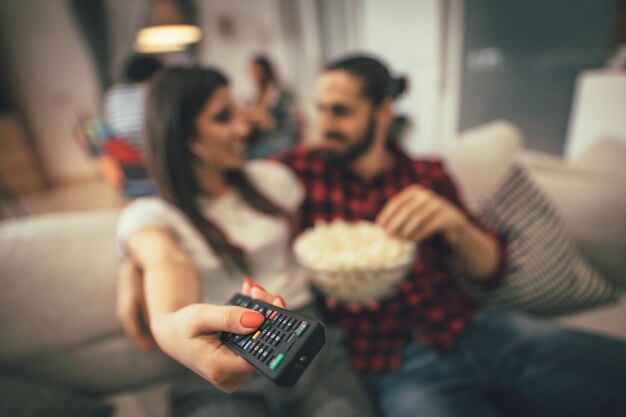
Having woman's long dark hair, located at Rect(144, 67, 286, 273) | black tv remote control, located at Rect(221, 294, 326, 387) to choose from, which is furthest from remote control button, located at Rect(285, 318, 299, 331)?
woman's long dark hair, located at Rect(144, 67, 286, 273)

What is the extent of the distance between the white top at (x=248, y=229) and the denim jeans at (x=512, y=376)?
34cm

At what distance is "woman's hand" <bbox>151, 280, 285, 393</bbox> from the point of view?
0.35 meters

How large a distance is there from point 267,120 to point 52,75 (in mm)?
3979

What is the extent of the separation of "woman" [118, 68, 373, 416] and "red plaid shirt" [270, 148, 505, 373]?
0.27ft

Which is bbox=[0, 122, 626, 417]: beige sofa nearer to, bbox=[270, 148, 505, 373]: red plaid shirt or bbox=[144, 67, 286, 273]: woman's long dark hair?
bbox=[144, 67, 286, 273]: woman's long dark hair

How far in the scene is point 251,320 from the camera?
345 millimetres

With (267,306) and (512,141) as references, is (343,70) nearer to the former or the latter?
(512,141)

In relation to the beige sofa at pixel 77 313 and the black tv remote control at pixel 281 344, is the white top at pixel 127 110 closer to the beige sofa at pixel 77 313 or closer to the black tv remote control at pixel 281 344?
the beige sofa at pixel 77 313

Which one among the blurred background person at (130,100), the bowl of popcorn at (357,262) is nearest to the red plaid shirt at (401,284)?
the bowl of popcorn at (357,262)

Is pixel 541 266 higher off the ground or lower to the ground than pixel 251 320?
lower

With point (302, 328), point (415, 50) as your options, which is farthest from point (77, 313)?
point (415, 50)

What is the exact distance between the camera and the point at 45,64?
16.1 ft

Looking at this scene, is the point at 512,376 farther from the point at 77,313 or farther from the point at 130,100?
the point at 130,100

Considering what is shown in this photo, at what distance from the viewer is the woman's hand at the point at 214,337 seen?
1.14 feet
